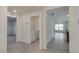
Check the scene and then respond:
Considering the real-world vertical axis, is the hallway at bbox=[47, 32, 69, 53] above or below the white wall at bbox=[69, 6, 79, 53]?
below

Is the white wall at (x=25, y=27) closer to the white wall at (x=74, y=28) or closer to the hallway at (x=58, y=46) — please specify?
the hallway at (x=58, y=46)

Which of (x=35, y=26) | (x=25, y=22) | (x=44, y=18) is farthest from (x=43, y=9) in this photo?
(x=35, y=26)

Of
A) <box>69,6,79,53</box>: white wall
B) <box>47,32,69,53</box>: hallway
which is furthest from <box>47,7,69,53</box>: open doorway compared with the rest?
<box>69,6,79,53</box>: white wall

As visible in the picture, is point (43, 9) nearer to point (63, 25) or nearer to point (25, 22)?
point (25, 22)

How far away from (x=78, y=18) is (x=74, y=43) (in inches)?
27.8

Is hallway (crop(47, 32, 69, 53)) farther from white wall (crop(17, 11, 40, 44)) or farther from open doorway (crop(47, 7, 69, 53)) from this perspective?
white wall (crop(17, 11, 40, 44))

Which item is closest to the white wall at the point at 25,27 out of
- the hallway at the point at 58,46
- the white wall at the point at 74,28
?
the hallway at the point at 58,46

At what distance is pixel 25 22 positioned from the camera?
20.6 feet

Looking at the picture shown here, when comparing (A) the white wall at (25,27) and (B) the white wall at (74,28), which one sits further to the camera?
(A) the white wall at (25,27)

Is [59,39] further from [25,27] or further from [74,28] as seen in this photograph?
[74,28]

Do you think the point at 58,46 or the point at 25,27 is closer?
the point at 58,46

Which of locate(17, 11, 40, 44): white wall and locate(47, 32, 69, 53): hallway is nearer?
locate(47, 32, 69, 53): hallway

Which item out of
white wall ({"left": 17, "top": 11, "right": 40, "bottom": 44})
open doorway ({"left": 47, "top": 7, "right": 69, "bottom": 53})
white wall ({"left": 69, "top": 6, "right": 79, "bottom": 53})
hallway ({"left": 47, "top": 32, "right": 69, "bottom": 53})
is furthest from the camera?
white wall ({"left": 17, "top": 11, "right": 40, "bottom": 44})

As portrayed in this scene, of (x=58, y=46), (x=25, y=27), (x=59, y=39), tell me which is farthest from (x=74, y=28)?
(x=59, y=39)
